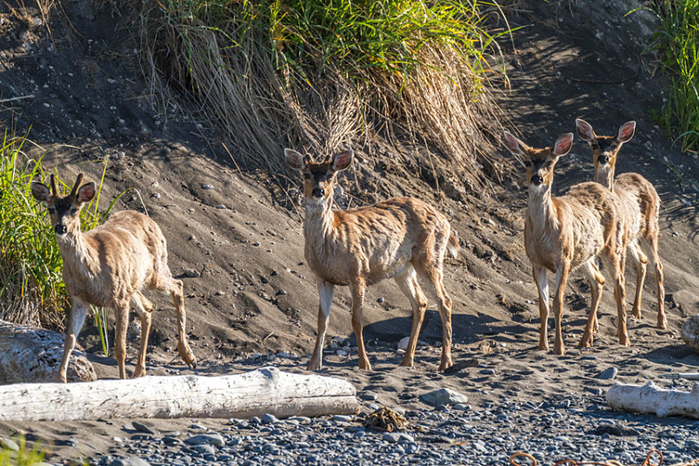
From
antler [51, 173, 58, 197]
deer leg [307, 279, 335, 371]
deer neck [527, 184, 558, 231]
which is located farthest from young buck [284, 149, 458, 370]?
antler [51, 173, 58, 197]

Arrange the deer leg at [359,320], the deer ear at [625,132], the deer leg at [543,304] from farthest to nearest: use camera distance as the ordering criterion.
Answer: the deer ear at [625,132]
the deer leg at [543,304]
the deer leg at [359,320]

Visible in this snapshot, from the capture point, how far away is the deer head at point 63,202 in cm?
662

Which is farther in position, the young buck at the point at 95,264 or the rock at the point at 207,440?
the young buck at the point at 95,264

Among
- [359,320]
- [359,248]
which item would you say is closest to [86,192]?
[359,248]

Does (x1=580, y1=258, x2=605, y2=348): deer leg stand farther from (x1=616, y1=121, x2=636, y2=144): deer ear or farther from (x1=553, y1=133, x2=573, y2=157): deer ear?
(x1=616, y1=121, x2=636, y2=144): deer ear

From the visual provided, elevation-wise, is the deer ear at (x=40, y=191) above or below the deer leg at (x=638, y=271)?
above

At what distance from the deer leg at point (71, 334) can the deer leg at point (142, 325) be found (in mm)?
686

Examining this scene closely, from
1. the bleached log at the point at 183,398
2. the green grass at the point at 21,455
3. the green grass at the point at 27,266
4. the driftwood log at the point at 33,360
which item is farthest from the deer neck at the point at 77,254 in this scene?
the green grass at the point at 21,455

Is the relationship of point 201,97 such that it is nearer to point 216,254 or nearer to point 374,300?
point 216,254

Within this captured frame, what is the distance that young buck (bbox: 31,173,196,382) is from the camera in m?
6.68

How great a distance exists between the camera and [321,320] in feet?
26.1

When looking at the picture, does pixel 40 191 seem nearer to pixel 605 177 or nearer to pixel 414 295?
pixel 414 295

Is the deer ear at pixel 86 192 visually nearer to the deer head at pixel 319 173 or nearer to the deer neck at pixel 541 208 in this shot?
the deer head at pixel 319 173

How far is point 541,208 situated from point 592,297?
4.23 feet
